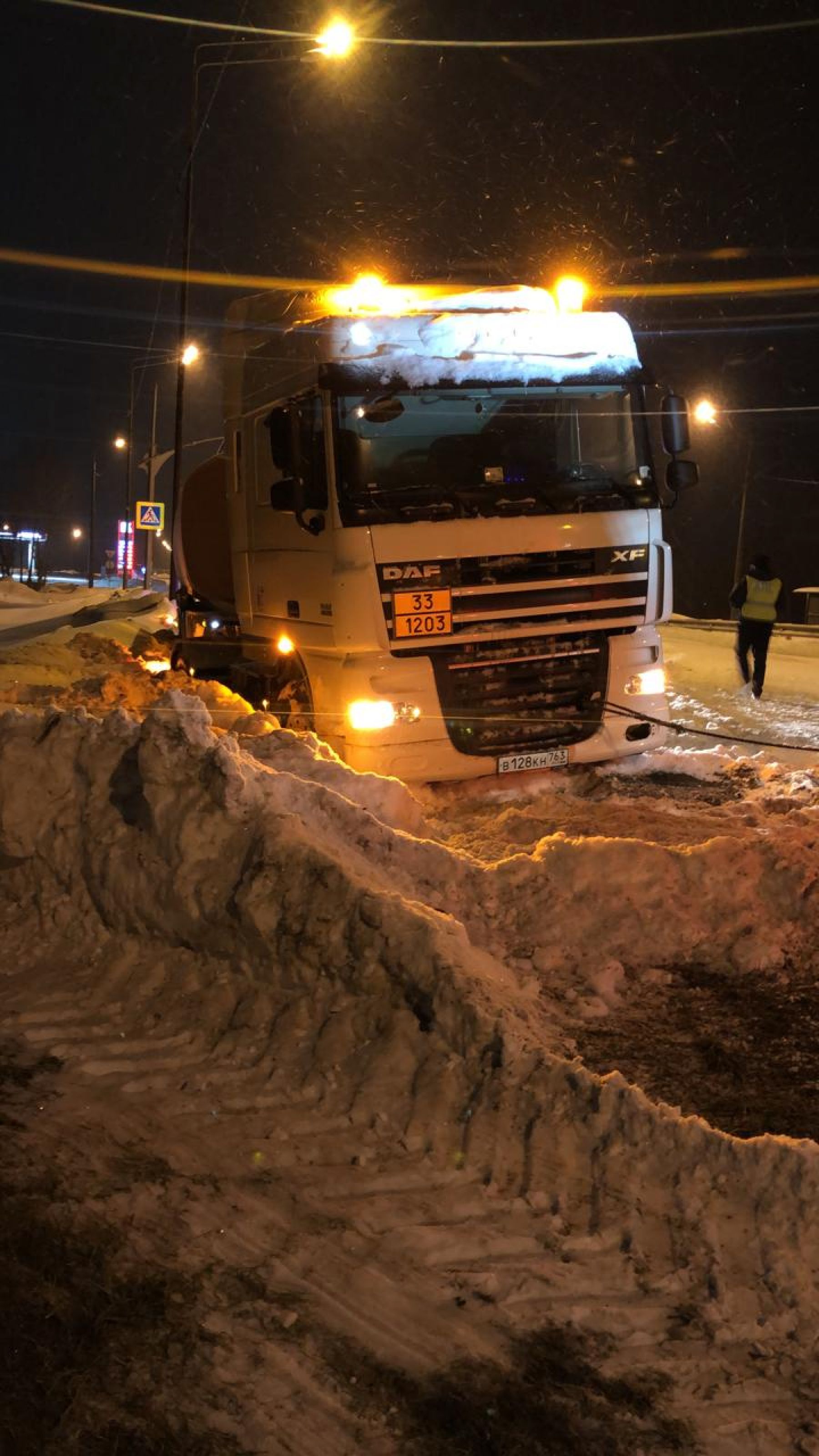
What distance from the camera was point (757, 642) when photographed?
16.1m

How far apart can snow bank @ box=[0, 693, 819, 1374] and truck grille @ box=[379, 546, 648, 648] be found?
1.93 metres

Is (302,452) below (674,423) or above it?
below

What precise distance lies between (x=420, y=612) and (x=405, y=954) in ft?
14.0

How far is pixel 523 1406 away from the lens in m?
3.15

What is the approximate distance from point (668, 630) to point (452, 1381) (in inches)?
935

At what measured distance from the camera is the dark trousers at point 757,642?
16.0 meters

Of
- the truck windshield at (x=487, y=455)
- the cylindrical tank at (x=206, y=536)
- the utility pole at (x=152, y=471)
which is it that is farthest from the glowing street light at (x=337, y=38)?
the utility pole at (x=152, y=471)

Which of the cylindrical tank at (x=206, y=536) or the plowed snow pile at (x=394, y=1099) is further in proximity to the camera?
the cylindrical tank at (x=206, y=536)

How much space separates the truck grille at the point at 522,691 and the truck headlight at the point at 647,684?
10.4 inches

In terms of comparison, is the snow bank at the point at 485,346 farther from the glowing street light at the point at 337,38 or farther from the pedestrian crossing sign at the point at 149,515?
the pedestrian crossing sign at the point at 149,515

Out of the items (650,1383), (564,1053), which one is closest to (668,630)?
(564,1053)

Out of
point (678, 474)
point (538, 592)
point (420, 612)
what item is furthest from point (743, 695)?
point (420, 612)

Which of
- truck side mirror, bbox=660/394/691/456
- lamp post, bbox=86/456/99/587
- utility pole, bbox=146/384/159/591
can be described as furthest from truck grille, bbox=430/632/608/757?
lamp post, bbox=86/456/99/587

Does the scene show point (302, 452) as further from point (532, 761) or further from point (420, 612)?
point (532, 761)
